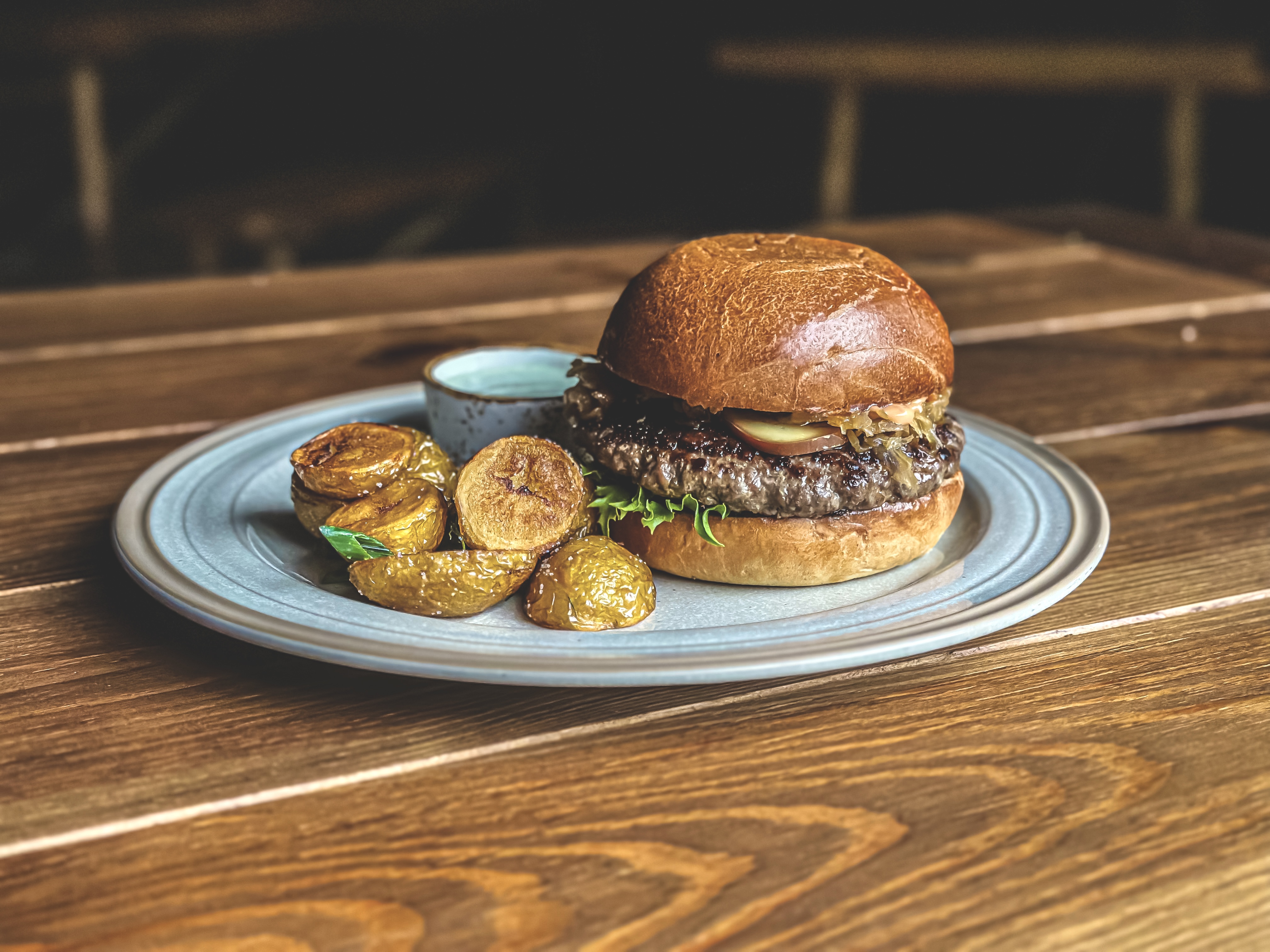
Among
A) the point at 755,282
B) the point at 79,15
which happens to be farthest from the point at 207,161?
the point at 755,282

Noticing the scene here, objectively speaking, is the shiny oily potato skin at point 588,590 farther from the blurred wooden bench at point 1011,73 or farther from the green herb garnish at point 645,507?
the blurred wooden bench at point 1011,73

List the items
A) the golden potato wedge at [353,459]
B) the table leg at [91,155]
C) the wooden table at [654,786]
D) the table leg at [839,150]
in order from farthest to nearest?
the table leg at [839,150] → the table leg at [91,155] → the golden potato wedge at [353,459] → the wooden table at [654,786]

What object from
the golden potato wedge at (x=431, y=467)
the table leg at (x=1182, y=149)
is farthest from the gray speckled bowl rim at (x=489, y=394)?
the table leg at (x=1182, y=149)

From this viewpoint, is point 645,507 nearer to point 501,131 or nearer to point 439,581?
point 439,581

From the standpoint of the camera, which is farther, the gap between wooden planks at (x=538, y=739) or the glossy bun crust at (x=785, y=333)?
the glossy bun crust at (x=785, y=333)

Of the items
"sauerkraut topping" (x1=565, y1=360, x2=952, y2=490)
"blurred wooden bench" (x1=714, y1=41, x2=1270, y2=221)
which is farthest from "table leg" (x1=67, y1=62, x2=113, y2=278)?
"sauerkraut topping" (x1=565, y1=360, x2=952, y2=490)

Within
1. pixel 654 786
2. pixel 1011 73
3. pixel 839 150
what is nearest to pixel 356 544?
pixel 654 786

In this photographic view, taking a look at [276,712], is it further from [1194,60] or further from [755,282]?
[1194,60]
